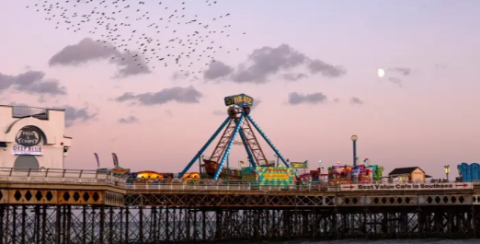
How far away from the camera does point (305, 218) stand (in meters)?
114

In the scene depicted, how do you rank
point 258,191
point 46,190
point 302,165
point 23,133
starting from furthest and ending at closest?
point 302,165 → point 258,191 → point 23,133 → point 46,190

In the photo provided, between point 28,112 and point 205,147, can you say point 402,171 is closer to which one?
point 205,147

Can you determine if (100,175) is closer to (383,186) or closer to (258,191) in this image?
(258,191)

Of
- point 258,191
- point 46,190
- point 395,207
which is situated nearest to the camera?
point 46,190

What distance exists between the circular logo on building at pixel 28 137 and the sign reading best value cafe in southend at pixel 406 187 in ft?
120

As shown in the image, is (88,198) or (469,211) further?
(469,211)

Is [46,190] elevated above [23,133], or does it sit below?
below

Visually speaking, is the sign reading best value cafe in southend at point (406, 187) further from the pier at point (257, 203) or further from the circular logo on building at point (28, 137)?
the circular logo on building at point (28, 137)

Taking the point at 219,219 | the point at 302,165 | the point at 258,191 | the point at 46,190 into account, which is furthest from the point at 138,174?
the point at 46,190

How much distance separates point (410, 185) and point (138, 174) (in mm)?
34634

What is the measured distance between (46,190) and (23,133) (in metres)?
16.3

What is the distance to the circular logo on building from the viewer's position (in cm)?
9019

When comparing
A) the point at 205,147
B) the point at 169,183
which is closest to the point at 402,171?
the point at 205,147

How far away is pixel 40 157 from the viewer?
9156 centimetres
